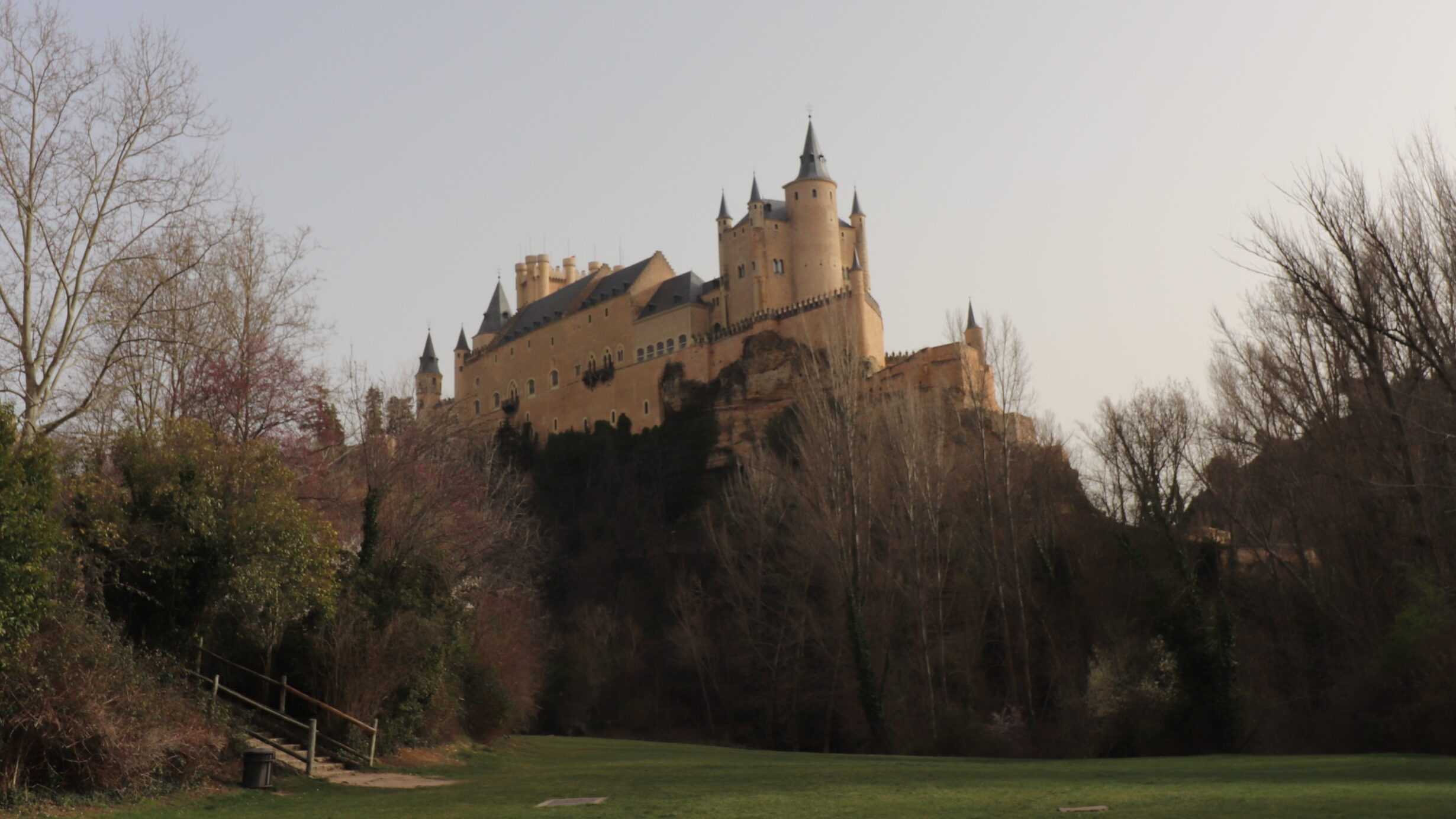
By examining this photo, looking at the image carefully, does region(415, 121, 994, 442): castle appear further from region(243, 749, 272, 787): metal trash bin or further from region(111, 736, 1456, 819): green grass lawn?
region(243, 749, 272, 787): metal trash bin

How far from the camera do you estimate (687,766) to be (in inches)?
698

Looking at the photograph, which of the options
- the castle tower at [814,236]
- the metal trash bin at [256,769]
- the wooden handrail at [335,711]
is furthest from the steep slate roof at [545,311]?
A: the metal trash bin at [256,769]

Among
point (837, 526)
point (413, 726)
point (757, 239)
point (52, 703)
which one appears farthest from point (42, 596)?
point (757, 239)

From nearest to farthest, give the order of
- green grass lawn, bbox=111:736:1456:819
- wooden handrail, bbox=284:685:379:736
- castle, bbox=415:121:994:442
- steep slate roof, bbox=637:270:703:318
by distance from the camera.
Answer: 1. green grass lawn, bbox=111:736:1456:819
2. wooden handrail, bbox=284:685:379:736
3. castle, bbox=415:121:994:442
4. steep slate roof, bbox=637:270:703:318

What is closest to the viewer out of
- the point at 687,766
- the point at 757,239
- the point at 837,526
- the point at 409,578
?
the point at 687,766

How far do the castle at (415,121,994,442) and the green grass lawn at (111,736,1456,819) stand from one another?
3365cm

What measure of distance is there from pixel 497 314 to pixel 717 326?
2767cm

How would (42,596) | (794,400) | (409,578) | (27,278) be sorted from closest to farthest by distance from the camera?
(42,596) → (27,278) → (409,578) → (794,400)

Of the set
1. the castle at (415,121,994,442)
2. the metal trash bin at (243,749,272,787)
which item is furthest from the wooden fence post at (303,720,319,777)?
the castle at (415,121,994,442)

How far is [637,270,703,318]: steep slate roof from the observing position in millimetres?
66438

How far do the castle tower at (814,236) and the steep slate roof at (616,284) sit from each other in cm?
1199

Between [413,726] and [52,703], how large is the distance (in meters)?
7.53

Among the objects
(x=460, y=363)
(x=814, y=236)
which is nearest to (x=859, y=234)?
(x=814, y=236)

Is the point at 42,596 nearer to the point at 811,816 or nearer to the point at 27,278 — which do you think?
the point at 27,278
